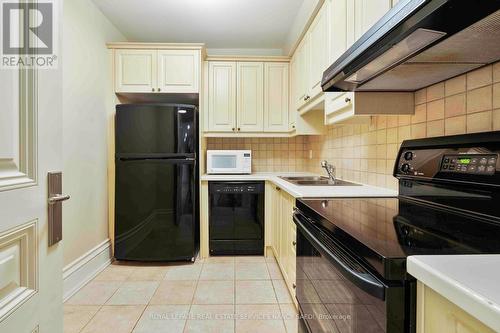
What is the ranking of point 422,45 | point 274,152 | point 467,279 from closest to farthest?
point 467,279, point 422,45, point 274,152

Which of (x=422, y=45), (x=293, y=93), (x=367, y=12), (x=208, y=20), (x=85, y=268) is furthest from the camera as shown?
(x=293, y=93)

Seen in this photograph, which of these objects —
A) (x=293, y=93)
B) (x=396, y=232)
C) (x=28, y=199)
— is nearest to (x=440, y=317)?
(x=396, y=232)

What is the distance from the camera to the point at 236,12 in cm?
248

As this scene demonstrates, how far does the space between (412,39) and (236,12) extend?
6.89ft

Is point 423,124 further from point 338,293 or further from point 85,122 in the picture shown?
point 85,122

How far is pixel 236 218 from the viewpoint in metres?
2.71

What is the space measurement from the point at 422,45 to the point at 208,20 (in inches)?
91.4

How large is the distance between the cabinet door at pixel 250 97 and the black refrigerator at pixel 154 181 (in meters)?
0.63

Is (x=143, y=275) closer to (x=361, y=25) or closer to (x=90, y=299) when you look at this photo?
(x=90, y=299)

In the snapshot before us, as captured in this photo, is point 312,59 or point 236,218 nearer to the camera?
point 312,59

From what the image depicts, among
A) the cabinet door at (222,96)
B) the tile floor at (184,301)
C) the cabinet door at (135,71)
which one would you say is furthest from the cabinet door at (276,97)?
the tile floor at (184,301)

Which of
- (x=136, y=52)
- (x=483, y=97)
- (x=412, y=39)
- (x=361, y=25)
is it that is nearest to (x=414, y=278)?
(x=412, y=39)

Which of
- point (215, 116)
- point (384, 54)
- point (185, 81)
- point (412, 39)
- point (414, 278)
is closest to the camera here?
point (414, 278)

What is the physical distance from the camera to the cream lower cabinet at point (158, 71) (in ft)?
8.69
